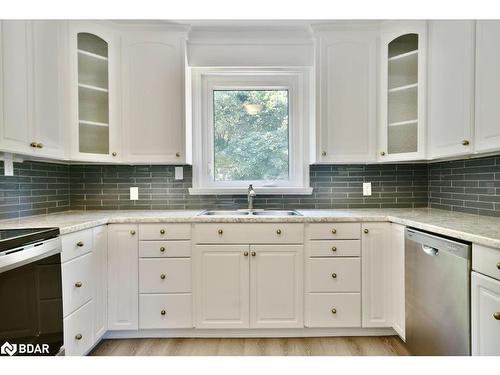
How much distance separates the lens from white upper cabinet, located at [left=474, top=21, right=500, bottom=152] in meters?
1.46

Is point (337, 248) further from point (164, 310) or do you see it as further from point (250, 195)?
point (164, 310)

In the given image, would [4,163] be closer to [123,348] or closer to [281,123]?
[123,348]

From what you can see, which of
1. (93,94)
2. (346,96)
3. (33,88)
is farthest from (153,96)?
(346,96)

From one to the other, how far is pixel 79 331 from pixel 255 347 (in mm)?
1096

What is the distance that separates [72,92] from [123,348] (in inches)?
71.9

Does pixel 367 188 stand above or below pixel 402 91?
below

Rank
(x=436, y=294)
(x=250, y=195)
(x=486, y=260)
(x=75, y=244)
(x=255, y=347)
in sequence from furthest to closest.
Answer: (x=250, y=195)
(x=255, y=347)
(x=75, y=244)
(x=436, y=294)
(x=486, y=260)

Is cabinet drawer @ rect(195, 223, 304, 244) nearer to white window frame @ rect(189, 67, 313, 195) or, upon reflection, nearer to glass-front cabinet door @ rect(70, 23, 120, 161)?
white window frame @ rect(189, 67, 313, 195)

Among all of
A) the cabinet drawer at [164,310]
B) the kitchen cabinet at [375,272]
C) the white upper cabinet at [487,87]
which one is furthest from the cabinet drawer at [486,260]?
the cabinet drawer at [164,310]

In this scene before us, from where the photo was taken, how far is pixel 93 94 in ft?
7.06

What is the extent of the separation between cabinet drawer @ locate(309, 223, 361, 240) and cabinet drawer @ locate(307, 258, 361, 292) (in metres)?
0.16

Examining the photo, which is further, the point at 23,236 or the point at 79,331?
the point at 79,331

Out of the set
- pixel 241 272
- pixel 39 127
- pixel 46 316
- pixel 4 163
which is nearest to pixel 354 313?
pixel 241 272

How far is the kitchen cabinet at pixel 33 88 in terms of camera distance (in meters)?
1.49
